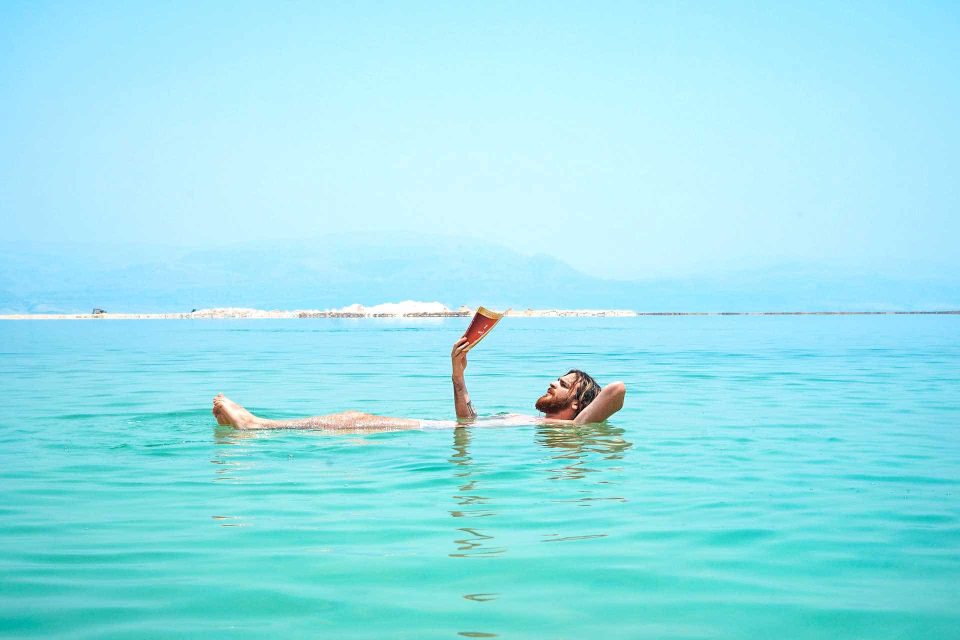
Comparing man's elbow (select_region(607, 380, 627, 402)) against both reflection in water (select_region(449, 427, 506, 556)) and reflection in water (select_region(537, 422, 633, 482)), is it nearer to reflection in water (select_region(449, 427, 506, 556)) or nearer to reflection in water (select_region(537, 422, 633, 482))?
reflection in water (select_region(537, 422, 633, 482))

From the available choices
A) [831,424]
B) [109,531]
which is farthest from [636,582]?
[831,424]

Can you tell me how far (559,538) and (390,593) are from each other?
4.93ft

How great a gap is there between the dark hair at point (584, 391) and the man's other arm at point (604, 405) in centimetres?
19

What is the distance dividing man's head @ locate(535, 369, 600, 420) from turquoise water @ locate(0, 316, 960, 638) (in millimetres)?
300

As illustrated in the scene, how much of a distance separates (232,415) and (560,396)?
384 centimetres

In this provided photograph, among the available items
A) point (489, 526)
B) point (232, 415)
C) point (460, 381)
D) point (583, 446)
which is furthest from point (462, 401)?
point (489, 526)

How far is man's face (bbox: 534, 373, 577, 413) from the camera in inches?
452

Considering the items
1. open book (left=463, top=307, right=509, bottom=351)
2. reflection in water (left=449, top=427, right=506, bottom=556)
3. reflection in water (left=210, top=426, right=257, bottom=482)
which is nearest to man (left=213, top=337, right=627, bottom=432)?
reflection in water (left=210, top=426, right=257, bottom=482)

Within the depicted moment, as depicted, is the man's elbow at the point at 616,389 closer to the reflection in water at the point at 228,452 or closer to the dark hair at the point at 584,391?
the dark hair at the point at 584,391

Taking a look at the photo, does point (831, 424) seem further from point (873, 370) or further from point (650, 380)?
point (873, 370)

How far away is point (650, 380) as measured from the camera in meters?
20.0

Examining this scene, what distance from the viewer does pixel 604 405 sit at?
10953 millimetres

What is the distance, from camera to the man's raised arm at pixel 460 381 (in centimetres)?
1006

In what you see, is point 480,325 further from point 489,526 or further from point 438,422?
point 489,526
